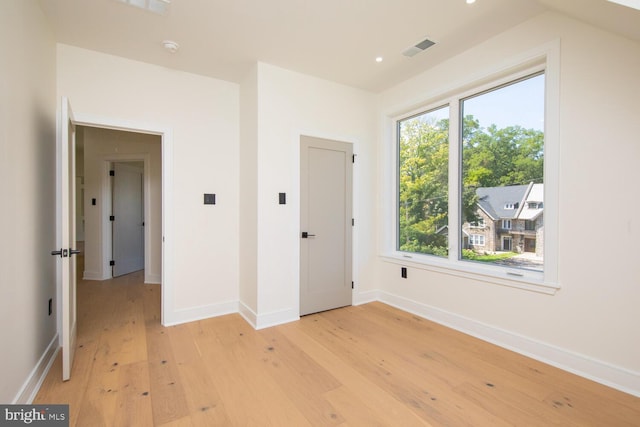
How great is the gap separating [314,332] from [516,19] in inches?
134

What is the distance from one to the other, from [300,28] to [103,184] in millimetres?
4624

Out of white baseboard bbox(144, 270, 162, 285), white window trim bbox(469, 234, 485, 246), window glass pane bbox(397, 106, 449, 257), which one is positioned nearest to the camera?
white window trim bbox(469, 234, 485, 246)

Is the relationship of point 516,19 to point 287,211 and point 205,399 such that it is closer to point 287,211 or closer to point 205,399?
point 287,211

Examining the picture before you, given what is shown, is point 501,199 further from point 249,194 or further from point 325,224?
point 249,194

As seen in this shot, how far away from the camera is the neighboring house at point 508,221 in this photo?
2.60 m

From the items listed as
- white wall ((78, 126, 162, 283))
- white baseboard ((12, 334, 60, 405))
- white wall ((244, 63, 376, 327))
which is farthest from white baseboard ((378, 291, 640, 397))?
white wall ((78, 126, 162, 283))

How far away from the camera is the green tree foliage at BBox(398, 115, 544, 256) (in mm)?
2688

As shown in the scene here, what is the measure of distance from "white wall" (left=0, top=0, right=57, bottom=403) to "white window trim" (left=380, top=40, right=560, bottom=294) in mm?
3496

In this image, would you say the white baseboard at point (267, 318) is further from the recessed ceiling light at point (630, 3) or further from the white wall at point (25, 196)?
the recessed ceiling light at point (630, 3)

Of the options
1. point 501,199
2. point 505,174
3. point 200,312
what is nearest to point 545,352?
point 501,199

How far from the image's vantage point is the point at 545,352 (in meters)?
2.41

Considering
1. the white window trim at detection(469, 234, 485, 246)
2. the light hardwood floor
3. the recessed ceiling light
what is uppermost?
the recessed ceiling light

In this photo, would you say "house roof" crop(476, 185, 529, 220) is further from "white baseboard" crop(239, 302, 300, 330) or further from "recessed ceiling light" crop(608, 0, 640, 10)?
"white baseboard" crop(239, 302, 300, 330)

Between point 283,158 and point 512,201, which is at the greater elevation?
point 283,158
